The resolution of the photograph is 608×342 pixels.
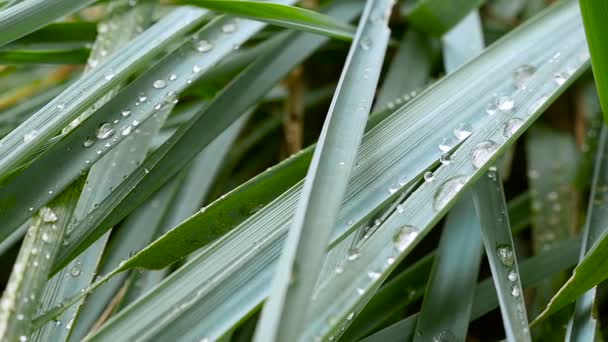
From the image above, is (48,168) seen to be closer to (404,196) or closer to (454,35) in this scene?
(404,196)

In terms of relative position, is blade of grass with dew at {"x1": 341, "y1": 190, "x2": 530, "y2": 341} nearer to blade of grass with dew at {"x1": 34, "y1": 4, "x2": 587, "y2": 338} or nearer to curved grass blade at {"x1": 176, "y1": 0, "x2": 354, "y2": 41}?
blade of grass with dew at {"x1": 34, "y1": 4, "x2": 587, "y2": 338}

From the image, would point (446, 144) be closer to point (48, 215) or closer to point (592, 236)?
point (592, 236)

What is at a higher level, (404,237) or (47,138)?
(47,138)

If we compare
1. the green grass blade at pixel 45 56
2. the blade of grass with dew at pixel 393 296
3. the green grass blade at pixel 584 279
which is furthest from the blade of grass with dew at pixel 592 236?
the green grass blade at pixel 45 56

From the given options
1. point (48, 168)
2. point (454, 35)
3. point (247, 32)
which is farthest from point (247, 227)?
point (454, 35)

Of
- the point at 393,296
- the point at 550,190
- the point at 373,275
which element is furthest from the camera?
the point at 550,190

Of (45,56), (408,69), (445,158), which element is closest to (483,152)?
(445,158)

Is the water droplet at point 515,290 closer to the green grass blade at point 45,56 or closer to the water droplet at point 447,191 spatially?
the water droplet at point 447,191
